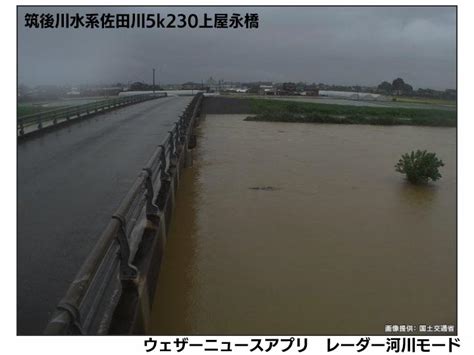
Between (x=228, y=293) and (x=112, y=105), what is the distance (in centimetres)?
3088

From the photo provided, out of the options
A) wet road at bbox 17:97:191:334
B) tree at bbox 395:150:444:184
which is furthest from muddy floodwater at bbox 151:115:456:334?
wet road at bbox 17:97:191:334

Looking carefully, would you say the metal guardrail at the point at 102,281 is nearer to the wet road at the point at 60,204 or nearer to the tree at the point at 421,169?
the wet road at the point at 60,204

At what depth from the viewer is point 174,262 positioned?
6059mm

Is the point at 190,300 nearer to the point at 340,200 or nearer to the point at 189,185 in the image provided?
the point at 340,200

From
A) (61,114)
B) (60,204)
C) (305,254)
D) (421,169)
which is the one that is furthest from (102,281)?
(61,114)

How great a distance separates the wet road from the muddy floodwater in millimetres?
1069

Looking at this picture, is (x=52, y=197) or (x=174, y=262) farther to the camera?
(x=52, y=197)

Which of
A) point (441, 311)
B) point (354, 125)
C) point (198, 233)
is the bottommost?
point (441, 311)

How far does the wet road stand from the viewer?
4.49m

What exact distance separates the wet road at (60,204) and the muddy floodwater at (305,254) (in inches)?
42.1

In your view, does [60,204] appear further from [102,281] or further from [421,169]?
[421,169]

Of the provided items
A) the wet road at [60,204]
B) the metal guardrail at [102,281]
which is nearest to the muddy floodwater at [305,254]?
the metal guardrail at [102,281]

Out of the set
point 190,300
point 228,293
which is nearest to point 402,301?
point 228,293

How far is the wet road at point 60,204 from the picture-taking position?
4.49m
